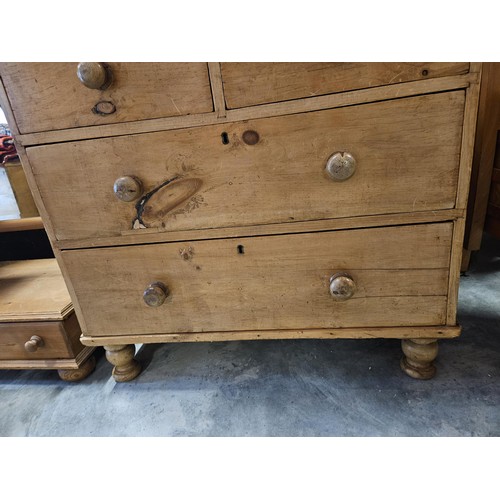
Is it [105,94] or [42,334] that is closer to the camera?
[105,94]

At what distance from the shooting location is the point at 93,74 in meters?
0.52

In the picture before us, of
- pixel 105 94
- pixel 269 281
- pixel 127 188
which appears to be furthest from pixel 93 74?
pixel 269 281

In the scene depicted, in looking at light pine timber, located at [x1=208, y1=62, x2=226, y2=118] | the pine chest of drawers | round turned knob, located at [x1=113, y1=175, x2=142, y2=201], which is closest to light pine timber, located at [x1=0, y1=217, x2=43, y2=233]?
the pine chest of drawers

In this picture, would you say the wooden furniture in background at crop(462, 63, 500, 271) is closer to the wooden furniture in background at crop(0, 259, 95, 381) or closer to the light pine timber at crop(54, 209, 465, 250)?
the light pine timber at crop(54, 209, 465, 250)

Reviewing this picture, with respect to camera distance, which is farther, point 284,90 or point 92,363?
point 92,363

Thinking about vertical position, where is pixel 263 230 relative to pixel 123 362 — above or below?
above

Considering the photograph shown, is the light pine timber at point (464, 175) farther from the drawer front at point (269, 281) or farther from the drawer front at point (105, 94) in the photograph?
the drawer front at point (105, 94)

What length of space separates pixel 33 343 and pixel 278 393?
67 centimetres

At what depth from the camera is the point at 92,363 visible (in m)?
0.91

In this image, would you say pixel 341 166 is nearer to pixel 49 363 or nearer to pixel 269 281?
pixel 269 281

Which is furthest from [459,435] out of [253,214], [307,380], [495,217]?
[495,217]

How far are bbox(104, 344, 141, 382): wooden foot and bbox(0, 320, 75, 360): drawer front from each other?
13 centimetres
